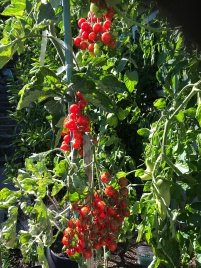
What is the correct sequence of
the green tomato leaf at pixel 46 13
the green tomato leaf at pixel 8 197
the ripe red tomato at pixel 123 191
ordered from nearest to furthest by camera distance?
the green tomato leaf at pixel 46 13
the ripe red tomato at pixel 123 191
the green tomato leaf at pixel 8 197

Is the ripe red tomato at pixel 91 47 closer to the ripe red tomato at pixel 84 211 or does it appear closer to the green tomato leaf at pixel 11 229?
the ripe red tomato at pixel 84 211

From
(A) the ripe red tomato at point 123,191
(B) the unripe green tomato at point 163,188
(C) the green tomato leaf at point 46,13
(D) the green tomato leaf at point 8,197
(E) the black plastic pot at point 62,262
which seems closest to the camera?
(B) the unripe green tomato at point 163,188

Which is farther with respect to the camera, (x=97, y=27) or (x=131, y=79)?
(x=131, y=79)

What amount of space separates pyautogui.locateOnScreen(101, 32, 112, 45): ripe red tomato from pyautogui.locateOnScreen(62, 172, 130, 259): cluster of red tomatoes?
50 centimetres

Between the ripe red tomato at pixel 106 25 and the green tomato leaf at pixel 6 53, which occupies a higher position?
the ripe red tomato at pixel 106 25

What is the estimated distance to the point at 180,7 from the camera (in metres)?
0.40

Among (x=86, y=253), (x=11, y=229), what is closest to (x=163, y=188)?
(x=86, y=253)

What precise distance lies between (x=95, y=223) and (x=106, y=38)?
614 millimetres

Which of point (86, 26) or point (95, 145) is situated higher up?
point (86, 26)

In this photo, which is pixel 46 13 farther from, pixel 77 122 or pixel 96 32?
pixel 77 122

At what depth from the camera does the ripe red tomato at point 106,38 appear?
5.91ft

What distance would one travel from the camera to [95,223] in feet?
5.94

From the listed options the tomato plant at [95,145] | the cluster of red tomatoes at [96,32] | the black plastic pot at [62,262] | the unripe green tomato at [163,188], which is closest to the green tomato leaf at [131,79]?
the tomato plant at [95,145]

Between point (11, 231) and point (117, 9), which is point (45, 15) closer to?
point (117, 9)
